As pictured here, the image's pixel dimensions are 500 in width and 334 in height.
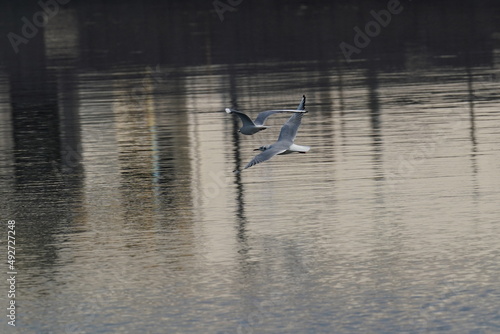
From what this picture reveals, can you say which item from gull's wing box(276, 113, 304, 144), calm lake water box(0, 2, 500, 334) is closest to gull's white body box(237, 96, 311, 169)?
gull's wing box(276, 113, 304, 144)

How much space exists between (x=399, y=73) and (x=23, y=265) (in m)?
24.8

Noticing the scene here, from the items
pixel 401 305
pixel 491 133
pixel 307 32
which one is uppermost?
pixel 307 32

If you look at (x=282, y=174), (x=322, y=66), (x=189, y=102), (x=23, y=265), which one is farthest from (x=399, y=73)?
(x=23, y=265)

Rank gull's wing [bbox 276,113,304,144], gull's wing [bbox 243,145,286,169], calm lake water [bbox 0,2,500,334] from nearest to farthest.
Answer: calm lake water [bbox 0,2,500,334], gull's wing [bbox 243,145,286,169], gull's wing [bbox 276,113,304,144]

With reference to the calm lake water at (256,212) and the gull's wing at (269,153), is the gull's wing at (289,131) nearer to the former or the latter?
the gull's wing at (269,153)

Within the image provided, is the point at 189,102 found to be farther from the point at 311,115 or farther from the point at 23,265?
the point at 23,265

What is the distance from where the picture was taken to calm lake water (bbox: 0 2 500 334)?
47.4ft

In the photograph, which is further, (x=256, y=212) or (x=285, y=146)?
(x=256, y=212)

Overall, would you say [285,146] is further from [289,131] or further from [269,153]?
[289,131]

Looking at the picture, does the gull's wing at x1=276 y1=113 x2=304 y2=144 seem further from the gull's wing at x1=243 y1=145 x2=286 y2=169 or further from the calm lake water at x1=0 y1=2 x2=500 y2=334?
the calm lake water at x1=0 y1=2 x2=500 y2=334

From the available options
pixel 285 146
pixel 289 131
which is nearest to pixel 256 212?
pixel 285 146

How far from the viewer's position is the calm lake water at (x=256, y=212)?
14.5 metres

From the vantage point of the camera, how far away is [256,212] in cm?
1931

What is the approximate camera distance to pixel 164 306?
1467 centimetres
